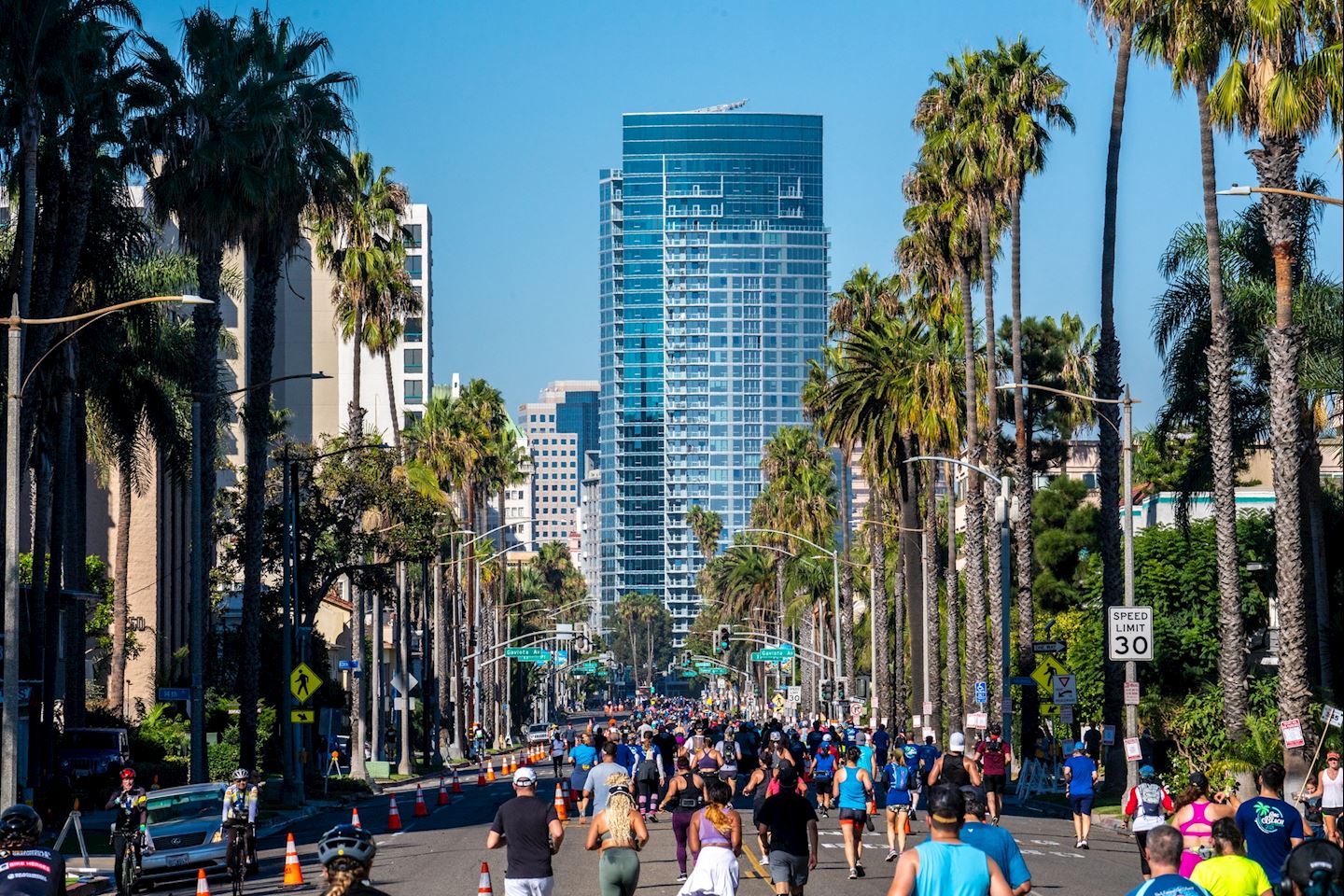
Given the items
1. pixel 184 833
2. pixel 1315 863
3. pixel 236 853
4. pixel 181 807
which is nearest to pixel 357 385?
pixel 181 807

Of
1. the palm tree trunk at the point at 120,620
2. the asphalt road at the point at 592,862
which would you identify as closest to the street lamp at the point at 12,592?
the asphalt road at the point at 592,862

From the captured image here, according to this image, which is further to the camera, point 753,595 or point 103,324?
point 753,595

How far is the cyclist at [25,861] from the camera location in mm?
10398

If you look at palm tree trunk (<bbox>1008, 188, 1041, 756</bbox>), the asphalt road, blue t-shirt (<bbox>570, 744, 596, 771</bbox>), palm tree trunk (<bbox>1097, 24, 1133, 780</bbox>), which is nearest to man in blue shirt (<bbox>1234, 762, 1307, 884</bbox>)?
the asphalt road

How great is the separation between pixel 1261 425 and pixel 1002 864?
36.6 m

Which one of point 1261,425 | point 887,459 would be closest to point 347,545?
point 887,459

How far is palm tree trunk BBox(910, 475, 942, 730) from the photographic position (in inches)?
2363

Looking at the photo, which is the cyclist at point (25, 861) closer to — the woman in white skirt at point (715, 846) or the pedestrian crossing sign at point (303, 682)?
the woman in white skirt at point (715, 846)

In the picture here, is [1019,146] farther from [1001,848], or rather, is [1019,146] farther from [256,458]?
[1001,848]

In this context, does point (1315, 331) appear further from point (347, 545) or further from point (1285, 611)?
point (347, 545)

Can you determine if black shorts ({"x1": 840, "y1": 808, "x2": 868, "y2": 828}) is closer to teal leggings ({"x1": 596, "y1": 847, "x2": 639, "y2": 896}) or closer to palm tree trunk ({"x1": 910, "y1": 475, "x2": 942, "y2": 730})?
teal leggings ({"x1": 596, "y1": 847, "x2": 639, "y2": 896})

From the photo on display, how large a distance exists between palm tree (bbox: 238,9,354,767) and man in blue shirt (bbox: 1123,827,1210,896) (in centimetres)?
3314

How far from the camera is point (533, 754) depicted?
79.3m

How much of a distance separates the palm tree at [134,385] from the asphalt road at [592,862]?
12.6 m
